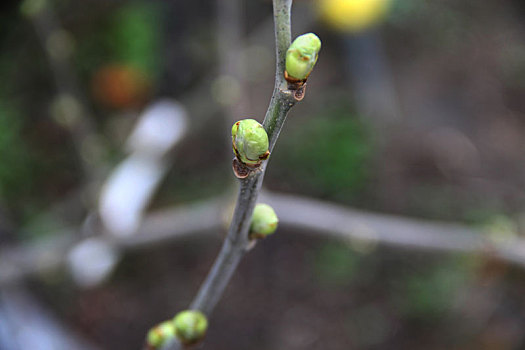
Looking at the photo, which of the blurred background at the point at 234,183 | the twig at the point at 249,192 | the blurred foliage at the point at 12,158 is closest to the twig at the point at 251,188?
the twig at the point at 249,192

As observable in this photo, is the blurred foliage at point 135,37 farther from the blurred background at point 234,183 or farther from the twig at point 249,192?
the twig at point 249,192

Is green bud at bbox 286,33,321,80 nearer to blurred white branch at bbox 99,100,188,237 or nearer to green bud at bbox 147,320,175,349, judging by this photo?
green bud at bbox 147,320,175,349

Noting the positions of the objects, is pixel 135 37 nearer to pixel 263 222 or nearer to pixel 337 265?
pixel 337 265

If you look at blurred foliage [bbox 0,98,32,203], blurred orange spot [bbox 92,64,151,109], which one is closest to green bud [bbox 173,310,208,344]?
blurred foliage [bbox 0,98,32,203]

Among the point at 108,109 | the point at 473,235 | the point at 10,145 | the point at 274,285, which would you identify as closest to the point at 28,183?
the point at 10,145

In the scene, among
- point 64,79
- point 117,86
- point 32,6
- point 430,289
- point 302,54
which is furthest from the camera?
point 117,86

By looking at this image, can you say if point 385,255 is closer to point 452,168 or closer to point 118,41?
point 452,168

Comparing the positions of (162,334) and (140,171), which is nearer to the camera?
(162,334)

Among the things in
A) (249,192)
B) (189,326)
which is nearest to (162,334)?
(189,326)
